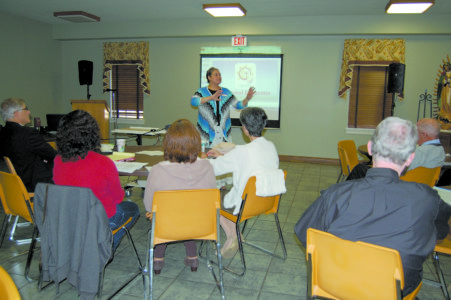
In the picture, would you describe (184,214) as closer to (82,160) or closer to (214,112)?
(82,160)

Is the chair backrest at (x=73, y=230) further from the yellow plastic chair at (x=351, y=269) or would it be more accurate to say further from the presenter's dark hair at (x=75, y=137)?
the yellow plastic chair at (x=351, y=269)

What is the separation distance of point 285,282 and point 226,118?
206 cm

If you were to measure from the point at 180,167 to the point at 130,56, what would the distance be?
6618 mm

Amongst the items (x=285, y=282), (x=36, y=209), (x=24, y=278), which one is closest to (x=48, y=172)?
(x=24, y=278)

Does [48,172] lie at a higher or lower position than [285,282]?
higher

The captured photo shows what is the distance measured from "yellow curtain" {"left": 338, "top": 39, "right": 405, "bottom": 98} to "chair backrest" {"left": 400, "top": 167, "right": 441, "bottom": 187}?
4330 mm

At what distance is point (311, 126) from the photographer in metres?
7.36

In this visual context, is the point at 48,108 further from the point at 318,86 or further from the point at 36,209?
the point at 36,209

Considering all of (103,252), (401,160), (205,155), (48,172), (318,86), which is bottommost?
(103,252)

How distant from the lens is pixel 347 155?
4121mm

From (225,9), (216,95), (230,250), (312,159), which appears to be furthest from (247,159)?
(312,159)

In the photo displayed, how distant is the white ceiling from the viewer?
5957 millimetres

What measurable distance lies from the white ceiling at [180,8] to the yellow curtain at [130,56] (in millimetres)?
779

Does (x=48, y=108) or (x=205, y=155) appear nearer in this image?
(x=205, y=155)
